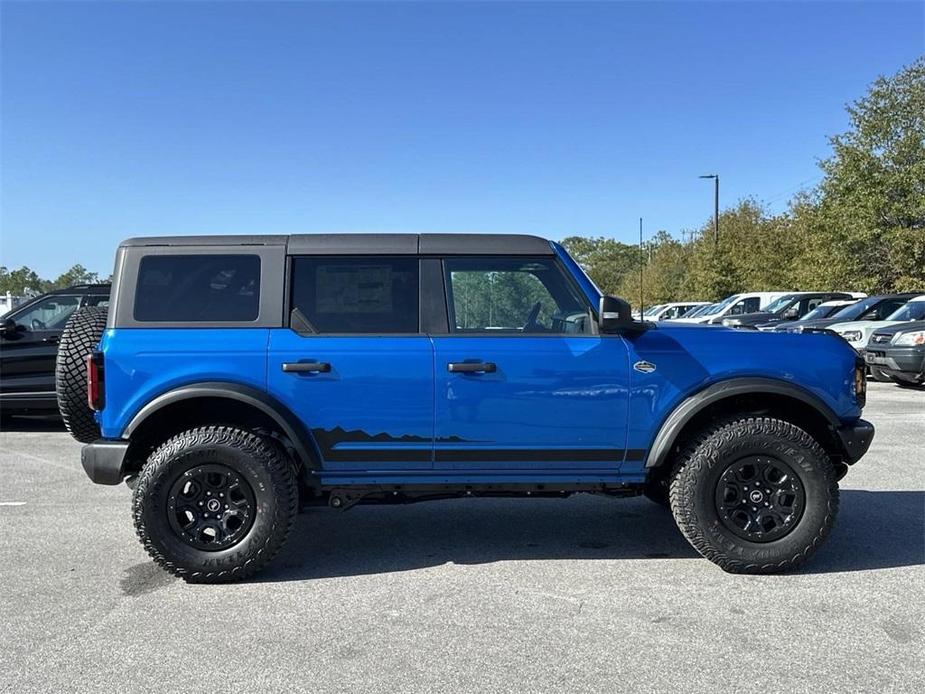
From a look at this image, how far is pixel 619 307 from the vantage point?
163 inches

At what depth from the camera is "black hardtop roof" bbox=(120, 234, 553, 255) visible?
14.4ft

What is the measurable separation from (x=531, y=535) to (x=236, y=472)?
2.00 metres

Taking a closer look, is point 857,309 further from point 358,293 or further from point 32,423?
point 32,423

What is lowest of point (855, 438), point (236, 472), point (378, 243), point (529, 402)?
point (236, 472)

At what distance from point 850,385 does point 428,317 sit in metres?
2.45

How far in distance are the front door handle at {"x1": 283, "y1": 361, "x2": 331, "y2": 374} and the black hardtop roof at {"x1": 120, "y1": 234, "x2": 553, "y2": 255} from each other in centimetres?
66

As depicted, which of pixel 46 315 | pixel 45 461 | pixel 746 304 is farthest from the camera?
pixel 746 304

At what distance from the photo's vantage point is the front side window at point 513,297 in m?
4.39

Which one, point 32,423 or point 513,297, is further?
point 32,423

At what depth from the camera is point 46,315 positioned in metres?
9.34

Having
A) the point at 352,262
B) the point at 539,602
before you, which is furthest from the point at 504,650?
the point at 352,262

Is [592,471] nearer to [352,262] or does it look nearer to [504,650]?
[504,650]

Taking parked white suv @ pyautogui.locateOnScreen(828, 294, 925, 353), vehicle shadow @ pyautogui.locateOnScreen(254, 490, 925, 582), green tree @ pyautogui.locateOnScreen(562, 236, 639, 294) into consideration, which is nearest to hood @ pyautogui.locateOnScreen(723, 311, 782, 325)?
parked white suv @ pyautogui.locateOnScreen(828, 294, 925, 353)

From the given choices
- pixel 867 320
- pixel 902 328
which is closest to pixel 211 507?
pixel 902 328
